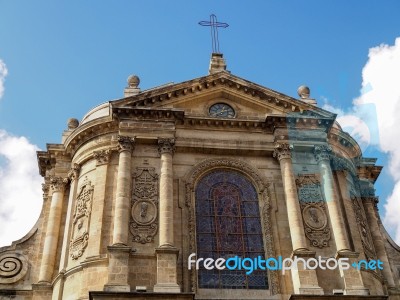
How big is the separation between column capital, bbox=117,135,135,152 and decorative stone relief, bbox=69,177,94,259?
6.80 feet

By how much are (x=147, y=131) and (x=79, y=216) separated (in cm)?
453

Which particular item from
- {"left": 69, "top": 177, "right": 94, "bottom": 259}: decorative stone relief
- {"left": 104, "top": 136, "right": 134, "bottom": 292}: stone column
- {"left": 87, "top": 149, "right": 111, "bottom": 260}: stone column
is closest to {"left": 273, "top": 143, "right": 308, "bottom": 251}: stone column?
{"left": 104, "top": 136, "right": 134, "bottom": 292}: stone column

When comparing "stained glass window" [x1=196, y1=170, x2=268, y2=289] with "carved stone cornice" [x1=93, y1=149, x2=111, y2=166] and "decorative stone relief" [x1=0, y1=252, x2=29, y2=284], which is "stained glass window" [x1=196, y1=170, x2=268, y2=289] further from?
"decorative stone relief" [x1=0, y1=252, x2=29, y2=284]

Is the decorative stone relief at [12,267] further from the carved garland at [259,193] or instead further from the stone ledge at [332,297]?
the stone ledge at [332,297]

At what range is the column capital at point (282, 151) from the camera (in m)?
22.4

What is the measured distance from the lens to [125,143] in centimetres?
2167

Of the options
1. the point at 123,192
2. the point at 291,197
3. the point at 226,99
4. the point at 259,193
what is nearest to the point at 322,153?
the point at 291,197

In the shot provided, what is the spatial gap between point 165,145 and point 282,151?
200 inches

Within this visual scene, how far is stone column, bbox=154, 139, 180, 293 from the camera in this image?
1817cm

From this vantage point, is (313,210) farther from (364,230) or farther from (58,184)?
(58,184)

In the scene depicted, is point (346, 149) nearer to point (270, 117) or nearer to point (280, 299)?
point (270, 117)

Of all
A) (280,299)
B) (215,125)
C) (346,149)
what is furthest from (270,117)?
(280,299)

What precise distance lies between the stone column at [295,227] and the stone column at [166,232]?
447cm

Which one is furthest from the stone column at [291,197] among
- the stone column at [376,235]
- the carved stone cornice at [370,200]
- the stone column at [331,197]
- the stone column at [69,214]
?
the stone column at [69,214]
